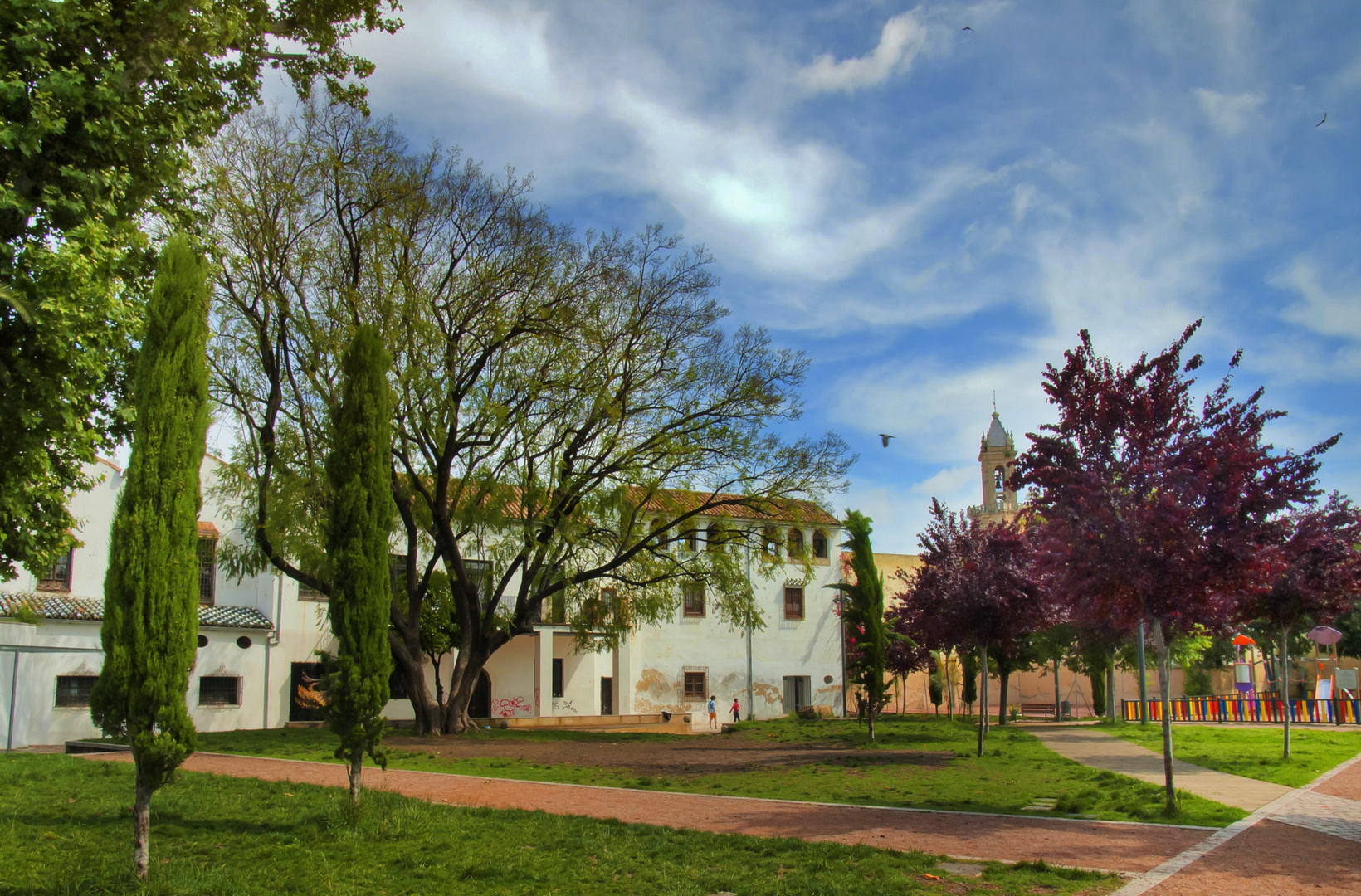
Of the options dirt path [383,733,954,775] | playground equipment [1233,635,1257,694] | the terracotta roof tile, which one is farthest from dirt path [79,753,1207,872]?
playground equipment [1233,635,1257,694]

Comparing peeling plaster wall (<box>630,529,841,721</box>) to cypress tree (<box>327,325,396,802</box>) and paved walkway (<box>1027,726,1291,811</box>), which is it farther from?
cypress tree (<box>327,325,396,802</box>)

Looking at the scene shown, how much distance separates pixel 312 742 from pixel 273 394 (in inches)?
292

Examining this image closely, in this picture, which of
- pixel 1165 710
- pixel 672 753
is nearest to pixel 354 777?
pixel 1165 710

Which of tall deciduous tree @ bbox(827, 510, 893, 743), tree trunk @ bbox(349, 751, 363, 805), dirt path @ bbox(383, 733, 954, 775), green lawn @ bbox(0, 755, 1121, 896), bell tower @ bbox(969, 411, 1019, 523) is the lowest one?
dirt path @ bbox(383, 733, 954, 775)

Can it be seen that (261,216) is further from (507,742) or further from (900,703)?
(900,703)

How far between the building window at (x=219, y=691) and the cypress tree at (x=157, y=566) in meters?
23.0

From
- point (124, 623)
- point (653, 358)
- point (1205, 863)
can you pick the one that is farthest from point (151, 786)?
point (653, 358)

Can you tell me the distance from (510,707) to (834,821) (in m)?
25.8

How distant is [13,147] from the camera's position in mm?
7445

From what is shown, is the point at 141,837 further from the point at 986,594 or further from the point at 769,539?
the point at 769,539

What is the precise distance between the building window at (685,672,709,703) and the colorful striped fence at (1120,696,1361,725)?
1572 centimetres

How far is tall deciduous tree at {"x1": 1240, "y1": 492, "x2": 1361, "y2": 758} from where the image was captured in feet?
53.4

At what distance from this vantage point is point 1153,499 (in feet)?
36.5

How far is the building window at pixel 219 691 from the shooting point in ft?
90.3
